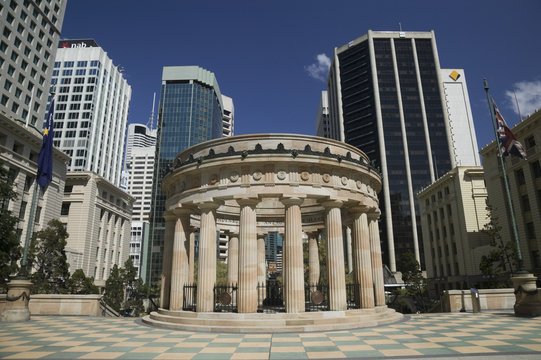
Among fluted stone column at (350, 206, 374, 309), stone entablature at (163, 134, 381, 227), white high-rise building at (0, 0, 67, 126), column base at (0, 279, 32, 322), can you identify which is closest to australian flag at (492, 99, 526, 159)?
stone entablature at (163, 134, 381, 227)

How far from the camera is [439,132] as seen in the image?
5335 inches

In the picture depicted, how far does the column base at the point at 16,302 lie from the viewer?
2138 centimetres

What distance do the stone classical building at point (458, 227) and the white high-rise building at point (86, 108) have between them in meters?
127

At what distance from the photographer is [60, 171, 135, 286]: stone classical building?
7375 cm

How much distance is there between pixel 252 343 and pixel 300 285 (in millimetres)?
6241

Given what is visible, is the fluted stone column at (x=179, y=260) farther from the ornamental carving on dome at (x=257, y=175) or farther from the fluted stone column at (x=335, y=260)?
the fluted stone column at (x=335, y=260)

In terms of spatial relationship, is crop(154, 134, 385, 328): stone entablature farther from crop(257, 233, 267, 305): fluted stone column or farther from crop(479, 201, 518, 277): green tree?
crop(479, 201, 518, 277): green tree

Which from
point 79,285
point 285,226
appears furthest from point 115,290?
→ point 285,226

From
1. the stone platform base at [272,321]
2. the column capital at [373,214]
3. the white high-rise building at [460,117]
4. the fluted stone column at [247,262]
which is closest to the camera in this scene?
the stone platform base at [272,321]

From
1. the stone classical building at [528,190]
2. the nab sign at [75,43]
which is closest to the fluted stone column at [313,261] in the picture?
the stone classical building at [528,190]

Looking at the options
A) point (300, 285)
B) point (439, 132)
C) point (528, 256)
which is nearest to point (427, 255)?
point (528, 256)

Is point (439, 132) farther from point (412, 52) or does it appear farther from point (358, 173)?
point (358, 173)

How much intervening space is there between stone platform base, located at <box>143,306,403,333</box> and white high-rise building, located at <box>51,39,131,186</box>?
13030 centimetres

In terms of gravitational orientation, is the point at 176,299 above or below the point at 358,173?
below
